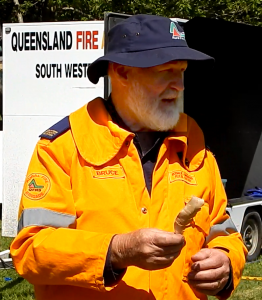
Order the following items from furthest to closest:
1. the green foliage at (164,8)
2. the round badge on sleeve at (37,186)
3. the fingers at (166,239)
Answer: the green foliage at (164,8) < the round badge on sleeve at (37,186) < the fingers at (166,239)

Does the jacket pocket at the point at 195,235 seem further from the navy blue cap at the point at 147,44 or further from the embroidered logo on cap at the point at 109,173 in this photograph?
the navy blue cap at the point at 147,44

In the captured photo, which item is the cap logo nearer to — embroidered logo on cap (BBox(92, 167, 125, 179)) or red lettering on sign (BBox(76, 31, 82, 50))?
embroidered logo on cap (BBox(92, 167, 125, 179))

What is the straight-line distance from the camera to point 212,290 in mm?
2338

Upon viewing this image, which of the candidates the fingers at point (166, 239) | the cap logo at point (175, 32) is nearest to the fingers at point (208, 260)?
the fingers at point (166, 239)

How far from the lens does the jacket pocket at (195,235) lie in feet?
8.06

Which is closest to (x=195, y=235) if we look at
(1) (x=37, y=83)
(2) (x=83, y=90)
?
(2) (x=83, y=90)

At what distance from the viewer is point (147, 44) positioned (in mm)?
2498

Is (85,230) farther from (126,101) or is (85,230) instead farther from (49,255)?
(126,101)

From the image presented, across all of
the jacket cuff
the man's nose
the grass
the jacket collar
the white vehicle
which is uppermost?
the man's nose

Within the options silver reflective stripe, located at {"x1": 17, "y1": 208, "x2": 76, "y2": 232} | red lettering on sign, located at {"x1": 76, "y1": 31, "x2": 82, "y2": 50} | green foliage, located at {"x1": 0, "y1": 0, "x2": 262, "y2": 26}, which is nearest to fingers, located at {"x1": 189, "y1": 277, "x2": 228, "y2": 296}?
silver reflective stripe, located at {"x1": 17, "y1": 208, "x2": 76, "y2": 232}

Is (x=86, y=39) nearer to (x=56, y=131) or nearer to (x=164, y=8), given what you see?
(x=56, y=131)

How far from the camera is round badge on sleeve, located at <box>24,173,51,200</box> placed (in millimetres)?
2354

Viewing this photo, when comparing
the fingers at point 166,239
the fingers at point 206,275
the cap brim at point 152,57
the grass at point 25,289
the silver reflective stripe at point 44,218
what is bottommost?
the grass at point 25,289

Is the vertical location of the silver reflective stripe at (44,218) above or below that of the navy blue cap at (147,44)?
below
